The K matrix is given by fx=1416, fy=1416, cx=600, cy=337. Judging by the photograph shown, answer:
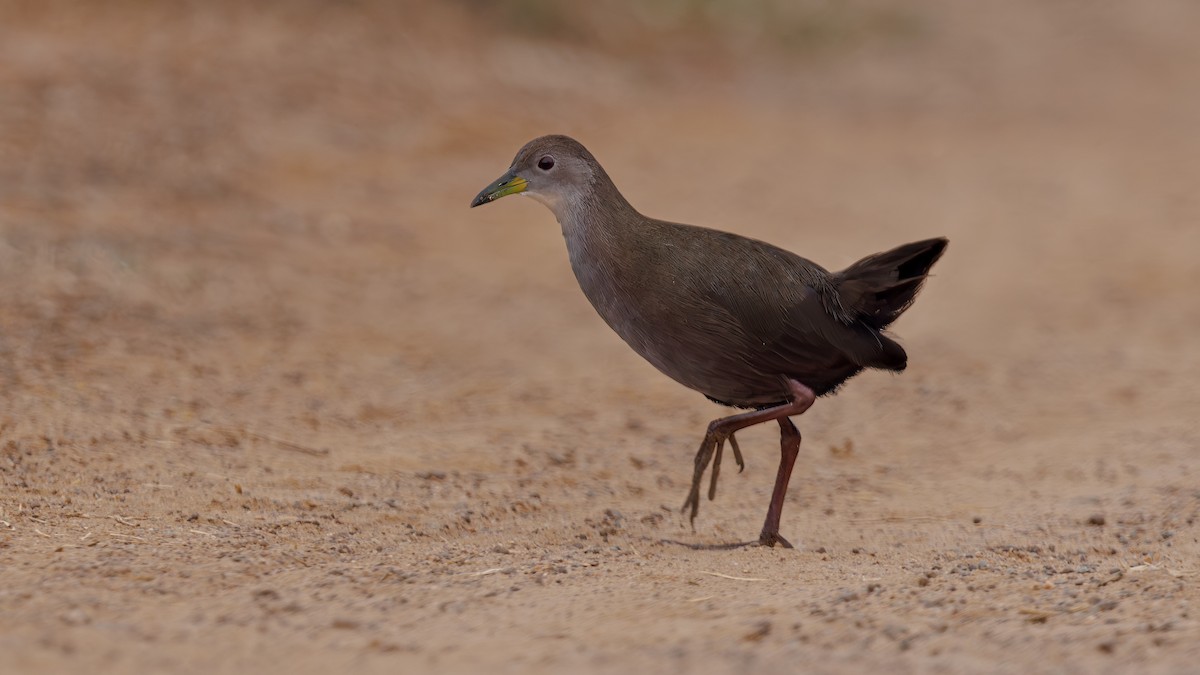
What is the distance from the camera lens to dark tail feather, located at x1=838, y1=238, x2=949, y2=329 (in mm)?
4906

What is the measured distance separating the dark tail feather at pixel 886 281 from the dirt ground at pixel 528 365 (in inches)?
35.0

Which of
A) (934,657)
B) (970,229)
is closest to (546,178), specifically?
(934,657)

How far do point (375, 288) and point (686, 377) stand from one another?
5.23 m

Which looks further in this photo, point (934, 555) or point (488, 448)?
→ point (488, 448)

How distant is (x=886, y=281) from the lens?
4996 mm

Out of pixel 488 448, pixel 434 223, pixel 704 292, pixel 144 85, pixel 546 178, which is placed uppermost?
pixel 144 85

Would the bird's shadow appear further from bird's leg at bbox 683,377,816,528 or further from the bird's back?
the bird's back

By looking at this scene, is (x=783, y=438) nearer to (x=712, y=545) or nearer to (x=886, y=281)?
(x=712, y=545)

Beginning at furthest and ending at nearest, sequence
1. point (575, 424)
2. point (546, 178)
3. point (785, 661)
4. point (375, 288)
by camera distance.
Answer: point (375, 288) < point (575, 424) < point (546, 178) < point (785, 661)

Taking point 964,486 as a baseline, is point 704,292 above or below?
above

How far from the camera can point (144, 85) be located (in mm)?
12805

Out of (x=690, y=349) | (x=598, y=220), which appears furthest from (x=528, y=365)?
(x=690, y=349)

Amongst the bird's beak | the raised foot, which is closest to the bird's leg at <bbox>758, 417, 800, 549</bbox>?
the raised foot

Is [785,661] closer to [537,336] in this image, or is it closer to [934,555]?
[934,555]
